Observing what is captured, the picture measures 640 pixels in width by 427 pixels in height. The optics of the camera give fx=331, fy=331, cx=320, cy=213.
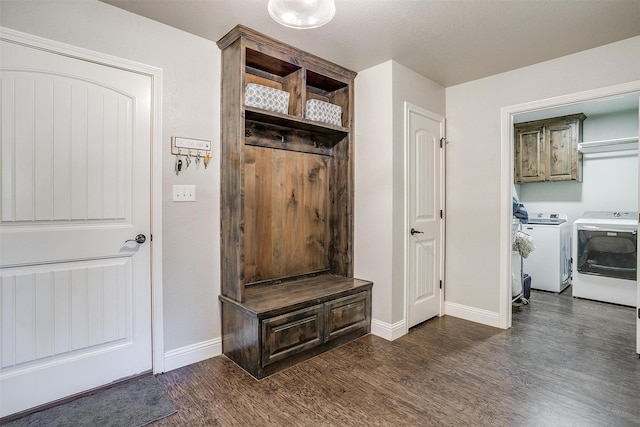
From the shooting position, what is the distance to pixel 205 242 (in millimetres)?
2479

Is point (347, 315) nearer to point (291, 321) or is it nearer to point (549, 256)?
point (291, 321)

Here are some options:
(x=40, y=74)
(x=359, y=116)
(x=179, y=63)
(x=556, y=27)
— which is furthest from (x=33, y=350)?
(x=556, y=27)

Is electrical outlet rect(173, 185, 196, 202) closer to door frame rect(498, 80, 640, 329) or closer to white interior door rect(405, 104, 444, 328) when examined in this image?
white interior door rect(405, 104, 444, 328)

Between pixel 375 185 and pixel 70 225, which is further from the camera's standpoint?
pixel 375 185

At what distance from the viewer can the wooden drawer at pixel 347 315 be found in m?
2.64

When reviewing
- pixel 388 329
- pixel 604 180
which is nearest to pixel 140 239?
pixel 388 329

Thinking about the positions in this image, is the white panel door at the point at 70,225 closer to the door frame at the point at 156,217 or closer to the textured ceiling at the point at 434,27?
the door frame at the point at 156,217

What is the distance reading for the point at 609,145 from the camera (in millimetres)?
4246

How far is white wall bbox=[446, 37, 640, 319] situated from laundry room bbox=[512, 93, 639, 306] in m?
0.73

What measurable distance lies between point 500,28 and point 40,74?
9.51ft

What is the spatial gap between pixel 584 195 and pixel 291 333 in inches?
182

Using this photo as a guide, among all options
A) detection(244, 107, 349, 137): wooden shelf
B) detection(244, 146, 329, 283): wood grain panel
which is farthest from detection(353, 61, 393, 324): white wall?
detection(244, 146, 329, 283): wood grain panel

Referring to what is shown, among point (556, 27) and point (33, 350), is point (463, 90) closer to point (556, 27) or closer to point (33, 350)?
point (556, 27)

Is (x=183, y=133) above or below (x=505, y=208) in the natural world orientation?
above
